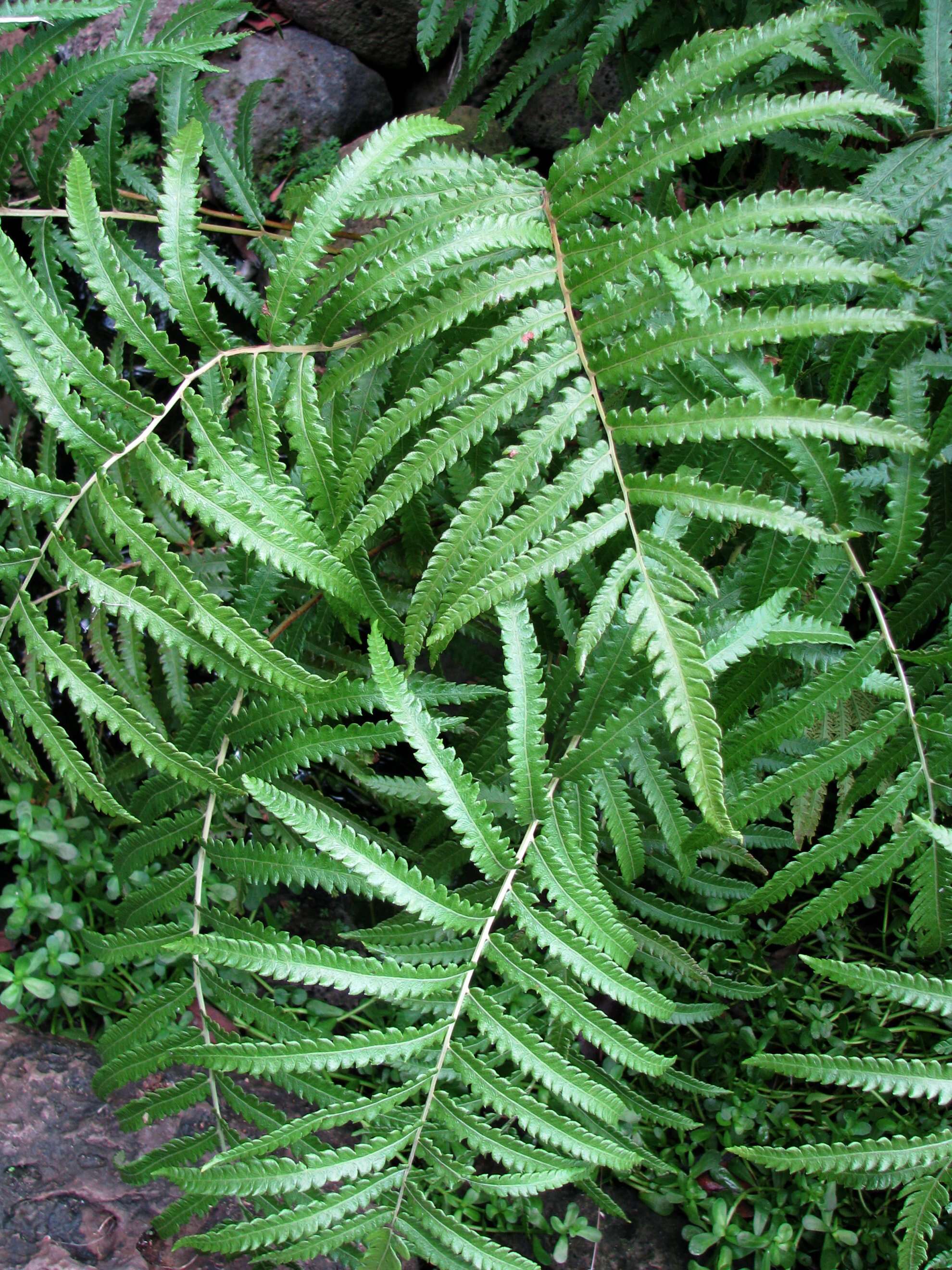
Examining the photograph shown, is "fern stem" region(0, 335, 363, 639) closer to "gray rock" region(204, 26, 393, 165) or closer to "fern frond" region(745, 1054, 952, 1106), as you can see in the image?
"fern frond" region(745, 1054, 952, 1106)

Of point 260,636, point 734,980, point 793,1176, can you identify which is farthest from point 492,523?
point 793,1176

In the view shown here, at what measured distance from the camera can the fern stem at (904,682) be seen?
167cm

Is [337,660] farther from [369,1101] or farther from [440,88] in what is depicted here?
[440,88]

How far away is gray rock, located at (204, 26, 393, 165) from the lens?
9.72 feet

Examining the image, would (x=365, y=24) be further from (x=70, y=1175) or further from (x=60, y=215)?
(x=70, y=1175)

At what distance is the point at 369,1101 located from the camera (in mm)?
1372

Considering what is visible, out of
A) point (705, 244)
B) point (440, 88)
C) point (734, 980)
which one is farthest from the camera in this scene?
point (440, 88)

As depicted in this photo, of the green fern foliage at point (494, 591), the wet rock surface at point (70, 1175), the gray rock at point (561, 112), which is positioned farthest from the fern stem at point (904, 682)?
the gray rock at point (561, 112)

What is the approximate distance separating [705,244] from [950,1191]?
6.00ft

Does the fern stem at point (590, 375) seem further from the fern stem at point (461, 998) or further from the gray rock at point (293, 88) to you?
the gray rock at point (293, 88)

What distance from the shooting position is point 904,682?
1.70 m

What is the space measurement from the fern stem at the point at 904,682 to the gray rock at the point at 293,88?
92.2 inches

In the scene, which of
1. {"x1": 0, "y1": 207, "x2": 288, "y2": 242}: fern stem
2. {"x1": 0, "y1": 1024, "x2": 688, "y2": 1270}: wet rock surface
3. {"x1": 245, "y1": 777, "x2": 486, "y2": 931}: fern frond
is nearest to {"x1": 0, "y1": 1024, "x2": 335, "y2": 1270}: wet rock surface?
{"x1": 0, "y1": 1024, "x2": 688, "y2": 1270}: wet rock surface

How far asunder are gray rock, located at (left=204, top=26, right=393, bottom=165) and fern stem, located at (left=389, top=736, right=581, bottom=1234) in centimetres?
252
